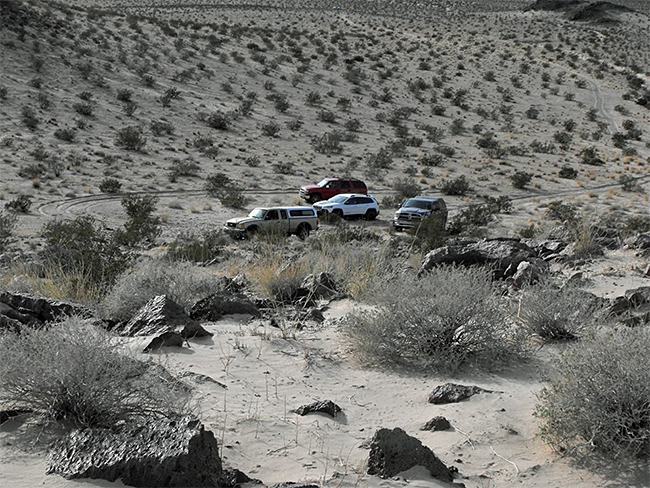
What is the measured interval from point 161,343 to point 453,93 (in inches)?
2323

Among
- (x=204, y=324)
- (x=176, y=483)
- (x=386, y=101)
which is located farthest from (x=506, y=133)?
(x=176, y=483)

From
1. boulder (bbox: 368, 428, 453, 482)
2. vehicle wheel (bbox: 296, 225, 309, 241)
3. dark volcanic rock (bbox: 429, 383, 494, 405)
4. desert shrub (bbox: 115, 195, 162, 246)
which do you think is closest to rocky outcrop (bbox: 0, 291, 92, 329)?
dark volcanic rock (bbox: 429, 383, 494, 405)

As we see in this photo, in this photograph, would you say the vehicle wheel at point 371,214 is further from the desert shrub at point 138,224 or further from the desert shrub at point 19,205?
the desert shrub at point 19,205

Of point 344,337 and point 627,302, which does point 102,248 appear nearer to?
point 344,337

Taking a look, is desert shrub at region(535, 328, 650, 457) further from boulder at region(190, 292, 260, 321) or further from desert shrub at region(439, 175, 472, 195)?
desert shrub at region(439, 175, 472, 195)

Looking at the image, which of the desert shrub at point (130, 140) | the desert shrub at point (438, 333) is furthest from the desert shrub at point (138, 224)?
the desert shrub at point (438, 333)

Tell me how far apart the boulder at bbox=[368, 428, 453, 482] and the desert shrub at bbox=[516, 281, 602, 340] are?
12.1 feet

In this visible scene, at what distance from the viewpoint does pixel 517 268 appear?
11.8m

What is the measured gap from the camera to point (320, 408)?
6.31 metres

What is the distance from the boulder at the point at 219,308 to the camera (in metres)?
9.76

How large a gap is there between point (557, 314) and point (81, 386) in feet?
17.2

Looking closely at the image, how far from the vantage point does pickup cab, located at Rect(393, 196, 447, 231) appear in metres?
28.1

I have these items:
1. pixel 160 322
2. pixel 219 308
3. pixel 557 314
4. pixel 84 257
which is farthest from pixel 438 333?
pixel 84 257

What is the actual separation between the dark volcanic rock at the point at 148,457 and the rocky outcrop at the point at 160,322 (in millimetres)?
3169
